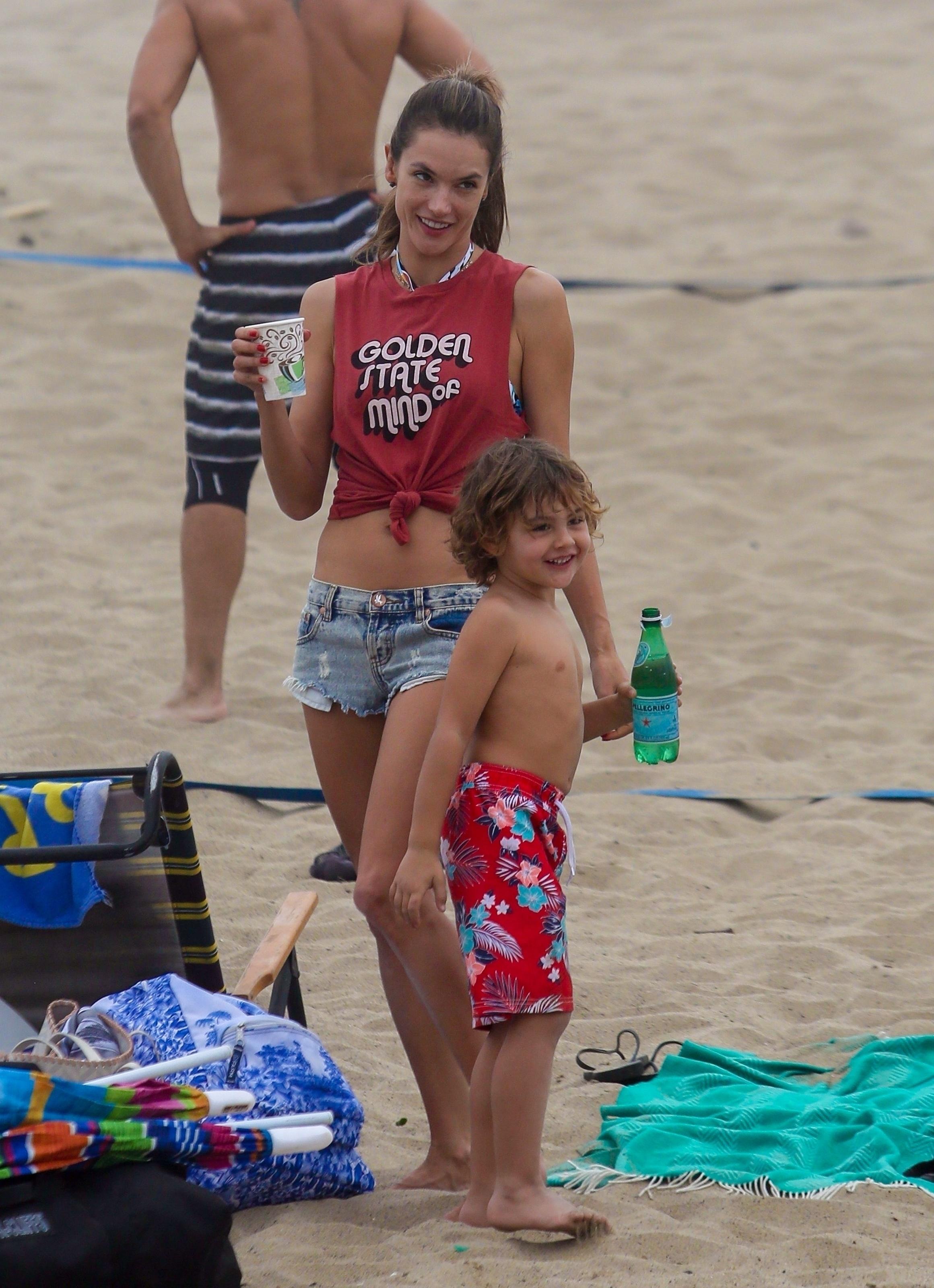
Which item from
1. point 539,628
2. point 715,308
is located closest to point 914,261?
point 715,308

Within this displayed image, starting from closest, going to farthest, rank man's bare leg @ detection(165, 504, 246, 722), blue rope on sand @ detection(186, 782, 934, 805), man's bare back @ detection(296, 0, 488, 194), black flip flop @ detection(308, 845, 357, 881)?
black flip flop @ detection(308, 845, 357, 881) → man's bare back @ detection(296, 0, 488, 194) → blue rope on sand @ detection(186, 782, 934, 805) → man's bare leg @ detection(165, 504, 246, 722)

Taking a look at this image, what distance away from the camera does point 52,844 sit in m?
2.86

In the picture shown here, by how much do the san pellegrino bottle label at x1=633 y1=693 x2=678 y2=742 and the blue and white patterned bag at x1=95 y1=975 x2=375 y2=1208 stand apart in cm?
79

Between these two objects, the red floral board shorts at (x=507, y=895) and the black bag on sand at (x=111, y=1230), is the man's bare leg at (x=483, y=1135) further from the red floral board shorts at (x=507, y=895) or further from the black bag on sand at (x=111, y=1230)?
the black bag on sand at (x=111, y=1230)

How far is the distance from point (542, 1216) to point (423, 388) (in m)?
1.34

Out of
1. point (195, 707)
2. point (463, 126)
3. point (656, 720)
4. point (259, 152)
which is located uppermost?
point (259, 152)

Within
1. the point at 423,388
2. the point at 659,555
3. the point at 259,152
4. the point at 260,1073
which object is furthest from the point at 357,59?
the point at 260,1073

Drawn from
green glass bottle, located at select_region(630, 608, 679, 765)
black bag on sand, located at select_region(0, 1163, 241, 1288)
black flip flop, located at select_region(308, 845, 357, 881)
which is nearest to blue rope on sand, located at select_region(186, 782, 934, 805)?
black flip flop, located at select_region(308, 845, 357, 881)

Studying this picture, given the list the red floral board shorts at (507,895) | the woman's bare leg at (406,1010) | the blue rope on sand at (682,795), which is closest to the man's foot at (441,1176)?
the woman's bare leg at (406,1010)

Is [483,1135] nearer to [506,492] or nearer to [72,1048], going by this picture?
[72,1048]

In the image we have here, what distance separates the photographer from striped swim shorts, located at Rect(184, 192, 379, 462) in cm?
470

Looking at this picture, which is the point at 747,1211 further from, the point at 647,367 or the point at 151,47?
the point at 647,367

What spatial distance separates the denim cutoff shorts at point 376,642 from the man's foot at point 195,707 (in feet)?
7.81

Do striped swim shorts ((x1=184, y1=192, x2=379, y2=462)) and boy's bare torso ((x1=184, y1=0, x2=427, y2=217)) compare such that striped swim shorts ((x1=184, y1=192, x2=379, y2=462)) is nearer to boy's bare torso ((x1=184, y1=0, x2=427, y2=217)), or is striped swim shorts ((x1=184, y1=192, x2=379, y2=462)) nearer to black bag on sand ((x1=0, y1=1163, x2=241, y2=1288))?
boy's bare torso ((x1=184, y1=0, x2=427, y2=217))
